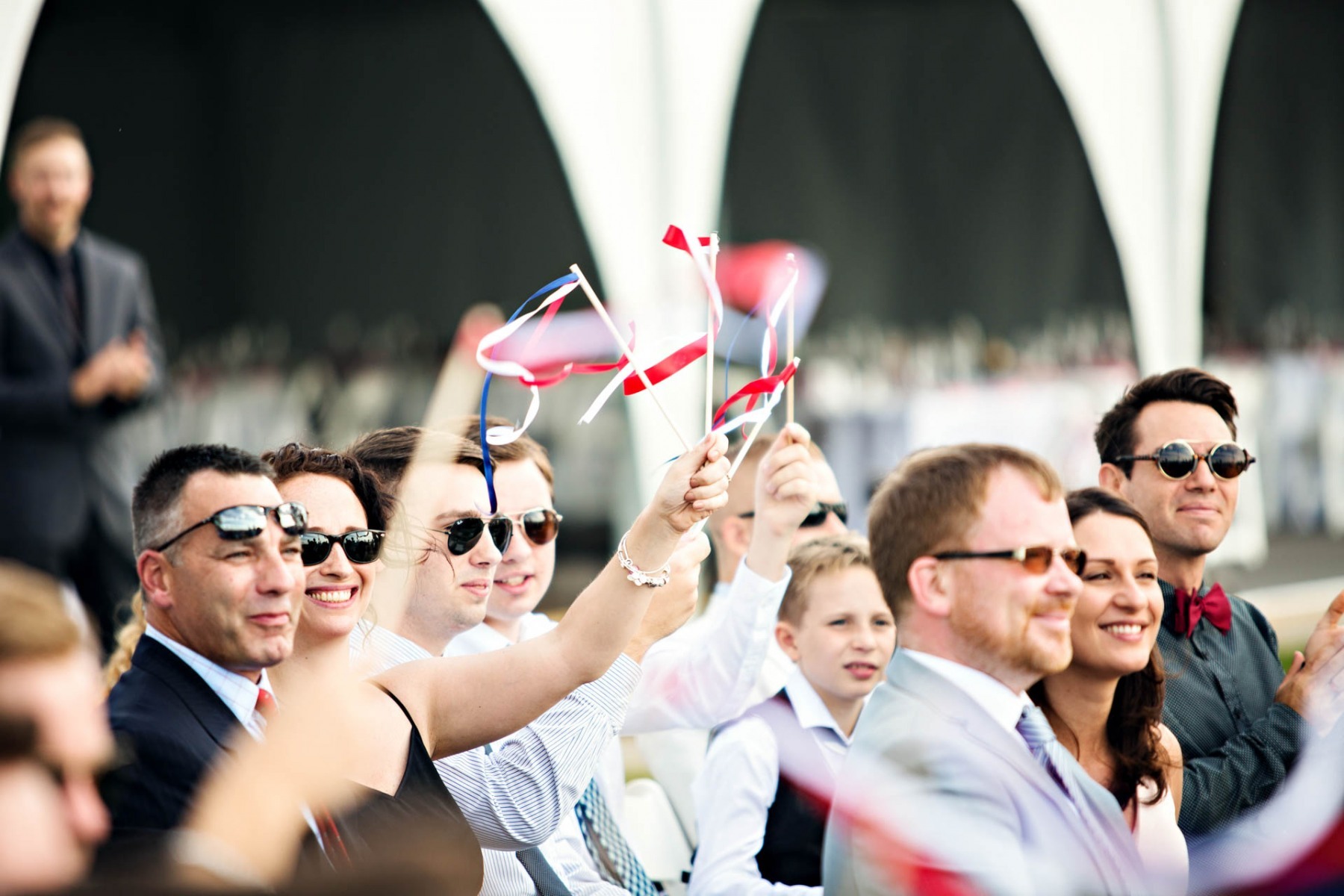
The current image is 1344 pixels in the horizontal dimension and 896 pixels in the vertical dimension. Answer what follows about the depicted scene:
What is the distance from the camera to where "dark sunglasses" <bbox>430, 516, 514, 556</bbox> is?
297cm

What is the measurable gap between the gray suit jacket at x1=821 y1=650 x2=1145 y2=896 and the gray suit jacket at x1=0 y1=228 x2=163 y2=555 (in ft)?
12.2

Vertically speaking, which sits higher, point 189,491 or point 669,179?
point 669,179

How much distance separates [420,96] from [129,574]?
4146 mm

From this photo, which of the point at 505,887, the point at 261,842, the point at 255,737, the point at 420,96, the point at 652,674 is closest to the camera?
the point at 261,842

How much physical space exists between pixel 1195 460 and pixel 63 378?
3.95m

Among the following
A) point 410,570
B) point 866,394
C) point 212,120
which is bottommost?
point 866,394

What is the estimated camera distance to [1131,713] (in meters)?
2.92

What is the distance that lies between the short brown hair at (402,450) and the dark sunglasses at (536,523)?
23cm

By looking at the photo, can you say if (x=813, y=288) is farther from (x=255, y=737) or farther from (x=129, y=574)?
(x=255, y=737)

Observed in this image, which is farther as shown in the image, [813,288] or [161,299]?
[813,288]

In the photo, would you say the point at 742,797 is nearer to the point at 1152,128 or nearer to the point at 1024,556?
the point at 1024,556

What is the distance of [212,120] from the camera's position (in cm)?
810

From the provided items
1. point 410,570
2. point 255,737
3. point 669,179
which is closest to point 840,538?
point 410,570

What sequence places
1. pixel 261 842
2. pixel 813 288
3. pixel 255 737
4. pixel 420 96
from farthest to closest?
pixel 813 288 < pixel 420 96 < pixel 255 737 < pixel 261 842
